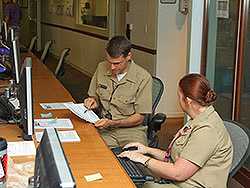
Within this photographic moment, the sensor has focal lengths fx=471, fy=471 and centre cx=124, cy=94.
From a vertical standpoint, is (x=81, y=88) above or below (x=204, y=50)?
below

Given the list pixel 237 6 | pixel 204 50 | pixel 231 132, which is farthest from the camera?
pixel 204 50

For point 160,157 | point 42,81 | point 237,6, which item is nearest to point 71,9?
point 42,81

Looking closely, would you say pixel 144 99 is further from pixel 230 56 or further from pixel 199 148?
pixel 230 56

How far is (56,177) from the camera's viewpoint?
2.85ft

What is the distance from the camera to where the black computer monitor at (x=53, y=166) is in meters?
0.85

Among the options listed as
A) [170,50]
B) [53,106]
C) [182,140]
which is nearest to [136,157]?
[182,140]

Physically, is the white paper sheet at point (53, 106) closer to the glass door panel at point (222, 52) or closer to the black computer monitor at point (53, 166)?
the glass door panel at point (222, 52)

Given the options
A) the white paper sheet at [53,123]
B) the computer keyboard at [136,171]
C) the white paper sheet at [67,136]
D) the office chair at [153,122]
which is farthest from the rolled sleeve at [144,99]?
the computer keyboard at [136,171]

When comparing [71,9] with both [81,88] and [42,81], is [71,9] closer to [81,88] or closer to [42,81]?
[81,88]

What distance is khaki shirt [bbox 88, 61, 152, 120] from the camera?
3.20m

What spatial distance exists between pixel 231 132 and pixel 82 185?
0.92 metres

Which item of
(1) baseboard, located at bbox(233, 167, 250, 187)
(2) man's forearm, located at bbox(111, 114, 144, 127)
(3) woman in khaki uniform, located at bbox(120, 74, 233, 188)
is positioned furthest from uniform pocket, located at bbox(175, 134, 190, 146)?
(1) baseboard, located at bbox(233, 167, 250, 187)

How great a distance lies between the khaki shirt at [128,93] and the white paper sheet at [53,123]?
15.8 inches

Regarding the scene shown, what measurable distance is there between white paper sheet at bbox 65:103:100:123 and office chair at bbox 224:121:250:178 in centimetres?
88
